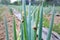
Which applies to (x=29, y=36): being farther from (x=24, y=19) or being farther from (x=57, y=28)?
(x=57, y=28)

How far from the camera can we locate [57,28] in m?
3.54

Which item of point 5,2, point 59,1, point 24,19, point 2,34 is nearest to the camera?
point 24,19

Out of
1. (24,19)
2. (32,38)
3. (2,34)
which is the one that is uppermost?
(24,19)

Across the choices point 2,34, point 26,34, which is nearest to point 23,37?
point 26,34

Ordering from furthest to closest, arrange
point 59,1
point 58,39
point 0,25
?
point 59,1, point 0,25, point 58,39

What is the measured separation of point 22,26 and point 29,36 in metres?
0.07

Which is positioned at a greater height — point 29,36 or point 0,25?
point 29,36

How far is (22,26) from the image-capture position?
127 centimetres

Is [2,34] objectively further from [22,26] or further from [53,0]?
[53,0]

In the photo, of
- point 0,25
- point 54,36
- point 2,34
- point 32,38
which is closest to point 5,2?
point 0,25

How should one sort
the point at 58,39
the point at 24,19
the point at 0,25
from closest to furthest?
the point at 24,19, the point at 58,39, the point at 0,25

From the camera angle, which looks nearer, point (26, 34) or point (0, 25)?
point (26, 34)

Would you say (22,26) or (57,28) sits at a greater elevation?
(22,26)

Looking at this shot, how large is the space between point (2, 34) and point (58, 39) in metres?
1.43
